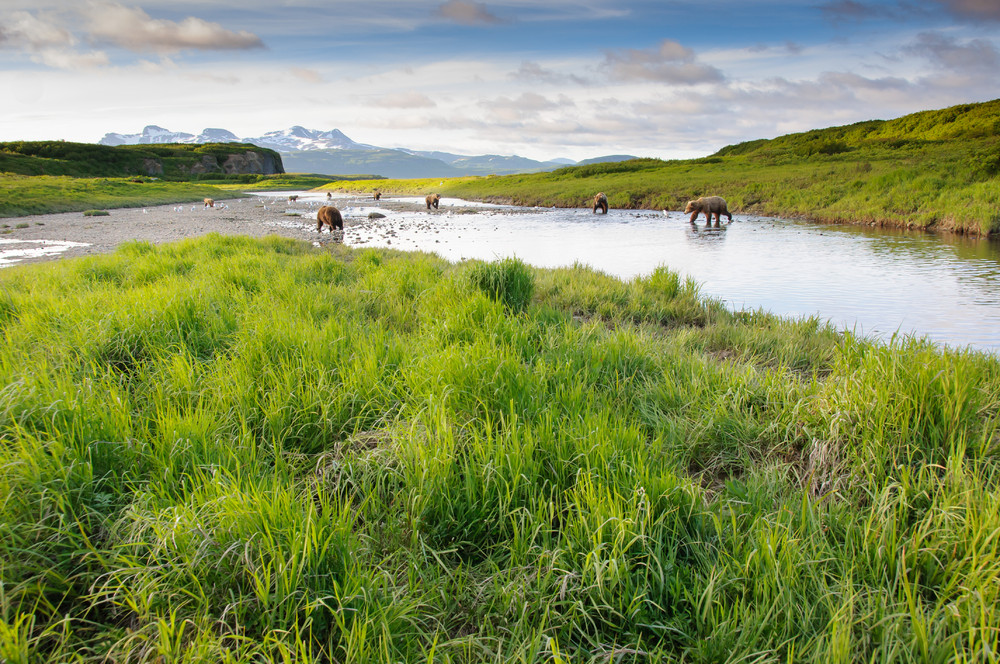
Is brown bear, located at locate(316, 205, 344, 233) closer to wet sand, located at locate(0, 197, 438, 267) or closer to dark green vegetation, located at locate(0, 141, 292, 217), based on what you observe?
wet sand, located at locate(0, 197, 438, 267)

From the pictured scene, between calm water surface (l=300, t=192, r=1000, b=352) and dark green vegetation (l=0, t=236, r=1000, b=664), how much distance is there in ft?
6.24

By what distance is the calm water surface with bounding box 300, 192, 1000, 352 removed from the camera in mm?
6848

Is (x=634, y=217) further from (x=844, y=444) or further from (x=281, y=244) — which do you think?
(x=844, y=444)

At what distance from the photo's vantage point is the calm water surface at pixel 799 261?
685cm

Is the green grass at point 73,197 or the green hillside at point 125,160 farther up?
the green hillside at point 125,160

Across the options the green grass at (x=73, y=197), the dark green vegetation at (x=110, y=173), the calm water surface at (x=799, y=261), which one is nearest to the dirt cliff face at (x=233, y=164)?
the dark green vegetation at (x=110, y=173)

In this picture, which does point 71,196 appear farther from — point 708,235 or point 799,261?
point 799,261

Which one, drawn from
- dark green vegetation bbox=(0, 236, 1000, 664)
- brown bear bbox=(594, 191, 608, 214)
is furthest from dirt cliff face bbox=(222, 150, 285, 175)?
dark green vegetation bbox=(0, 236, 1000, 664)

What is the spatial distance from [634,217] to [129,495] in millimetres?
25206

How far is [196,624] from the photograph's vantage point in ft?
5.58

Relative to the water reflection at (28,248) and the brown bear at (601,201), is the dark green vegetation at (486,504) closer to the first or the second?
the water reflection at (28,248)

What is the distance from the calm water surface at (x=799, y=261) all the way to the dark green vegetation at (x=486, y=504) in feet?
6.24

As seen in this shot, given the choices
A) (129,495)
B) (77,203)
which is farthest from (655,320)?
(77,203)

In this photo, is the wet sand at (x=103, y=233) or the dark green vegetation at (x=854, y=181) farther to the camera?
the dark green vegetation at (x=854, y=181)
